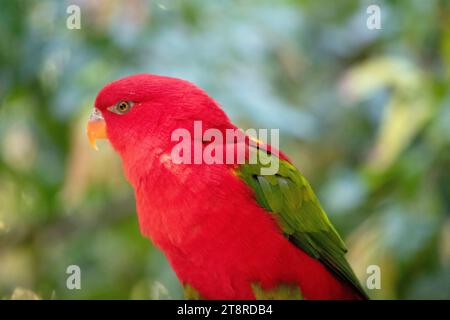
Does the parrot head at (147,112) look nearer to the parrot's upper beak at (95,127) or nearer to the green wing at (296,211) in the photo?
the parrot's upper beak at (95,127)

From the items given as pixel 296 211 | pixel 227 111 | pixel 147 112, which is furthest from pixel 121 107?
pixel 227 111

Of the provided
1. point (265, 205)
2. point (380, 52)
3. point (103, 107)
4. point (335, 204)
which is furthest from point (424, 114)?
point (103, 107)

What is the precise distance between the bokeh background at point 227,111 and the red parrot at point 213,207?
39cm

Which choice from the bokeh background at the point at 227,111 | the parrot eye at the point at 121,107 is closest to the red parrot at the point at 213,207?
the parrot eye at the point at 121,107

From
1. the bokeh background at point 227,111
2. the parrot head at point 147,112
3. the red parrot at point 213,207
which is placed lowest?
the red parrot at point 213,207

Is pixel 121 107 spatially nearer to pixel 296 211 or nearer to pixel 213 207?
pixel 213 207

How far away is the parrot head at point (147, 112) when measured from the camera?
1.03 m

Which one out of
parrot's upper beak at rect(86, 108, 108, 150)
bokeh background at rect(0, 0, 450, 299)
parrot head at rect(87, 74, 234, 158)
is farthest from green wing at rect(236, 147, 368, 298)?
bokeh background at rect(0, 0, 450, 299)

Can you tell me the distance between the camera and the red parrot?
1037 millimetres

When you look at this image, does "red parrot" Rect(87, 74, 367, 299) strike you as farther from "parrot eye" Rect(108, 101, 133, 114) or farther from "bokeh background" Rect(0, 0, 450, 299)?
"bokeh background" Rect(0, 0, 450, 299)

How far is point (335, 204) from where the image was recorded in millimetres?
2088
